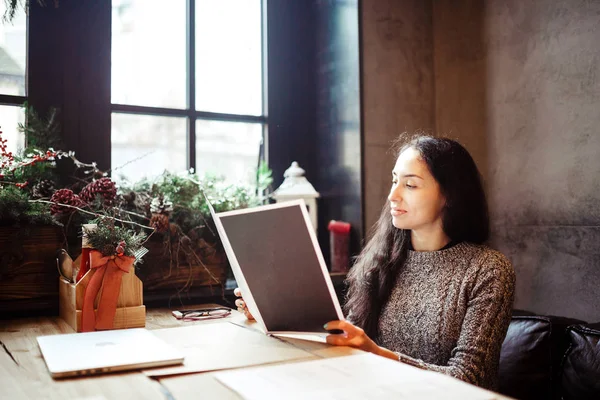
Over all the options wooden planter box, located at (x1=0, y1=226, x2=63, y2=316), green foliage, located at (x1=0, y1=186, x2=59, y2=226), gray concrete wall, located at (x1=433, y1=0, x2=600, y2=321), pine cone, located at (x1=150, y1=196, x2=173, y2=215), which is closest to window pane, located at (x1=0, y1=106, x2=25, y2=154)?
green foliage, located at (x1=0, y1=186, x2=59, y2=226)

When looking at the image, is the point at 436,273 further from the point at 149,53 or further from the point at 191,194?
the point at 149,53

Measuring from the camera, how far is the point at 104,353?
3.88 ft

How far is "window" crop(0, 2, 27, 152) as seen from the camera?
2203 mm

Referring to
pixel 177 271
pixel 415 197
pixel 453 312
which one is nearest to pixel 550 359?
pixel 453 312

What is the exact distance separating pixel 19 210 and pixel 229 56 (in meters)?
1.23

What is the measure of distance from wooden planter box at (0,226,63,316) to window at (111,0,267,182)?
502 millimetres

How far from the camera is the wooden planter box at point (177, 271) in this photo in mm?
2102

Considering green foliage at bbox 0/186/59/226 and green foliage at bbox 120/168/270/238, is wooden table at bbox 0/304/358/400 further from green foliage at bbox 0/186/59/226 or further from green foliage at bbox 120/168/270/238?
green foliage at bbox 120/168/270/238

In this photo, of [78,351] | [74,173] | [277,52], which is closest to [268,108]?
[277,52]

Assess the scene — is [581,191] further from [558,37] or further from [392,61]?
[392,61]

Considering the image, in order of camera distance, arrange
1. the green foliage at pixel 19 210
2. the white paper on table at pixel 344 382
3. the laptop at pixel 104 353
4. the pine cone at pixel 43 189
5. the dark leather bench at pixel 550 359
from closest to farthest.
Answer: the white paper on table at pixel 344 382 < the laptop at pixel 104 353 < the dark leather bench at pixel 550 359 < the green foliage at pixel 19 210 < the pine cone at pixel 43 189

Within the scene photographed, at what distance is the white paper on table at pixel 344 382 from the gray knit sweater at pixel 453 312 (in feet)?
1.46

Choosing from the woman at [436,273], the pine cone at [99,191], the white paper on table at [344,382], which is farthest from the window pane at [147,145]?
the white paper on table at [344,382]

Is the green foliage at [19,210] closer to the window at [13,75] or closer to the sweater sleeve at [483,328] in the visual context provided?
the window at [13,75]
